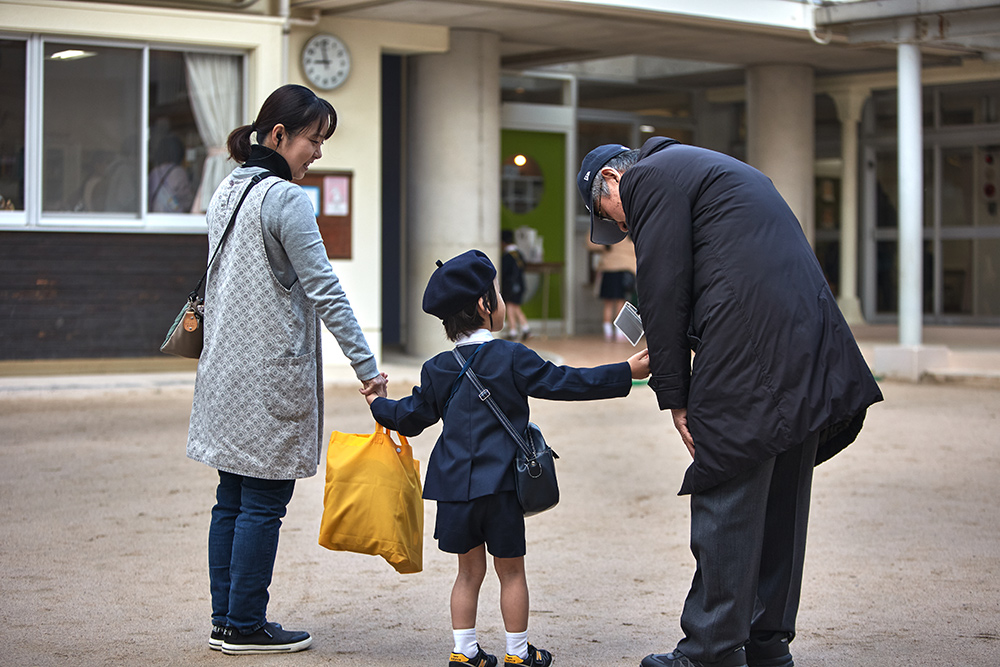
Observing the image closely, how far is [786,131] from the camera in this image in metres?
15.4

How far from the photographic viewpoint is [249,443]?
3.49 meters

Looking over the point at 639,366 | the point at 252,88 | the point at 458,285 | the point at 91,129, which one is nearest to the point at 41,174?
the point at 91,129

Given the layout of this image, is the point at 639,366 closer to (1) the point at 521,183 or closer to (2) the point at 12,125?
(2) the point at 12,125

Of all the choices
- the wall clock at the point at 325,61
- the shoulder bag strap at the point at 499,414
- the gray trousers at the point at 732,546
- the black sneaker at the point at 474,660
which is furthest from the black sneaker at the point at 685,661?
the wall clock at the point at 325,61

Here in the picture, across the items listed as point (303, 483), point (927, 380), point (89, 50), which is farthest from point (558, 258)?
point (303, 483)

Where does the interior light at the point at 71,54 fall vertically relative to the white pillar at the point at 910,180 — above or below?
above

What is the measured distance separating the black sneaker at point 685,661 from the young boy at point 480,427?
319 mm

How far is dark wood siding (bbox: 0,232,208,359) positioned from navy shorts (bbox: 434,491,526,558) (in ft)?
28.4

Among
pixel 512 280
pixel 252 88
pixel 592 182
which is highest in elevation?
pixel 252 88

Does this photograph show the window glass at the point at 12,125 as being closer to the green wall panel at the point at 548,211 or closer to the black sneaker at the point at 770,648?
the green wall panel at the point at 548,211

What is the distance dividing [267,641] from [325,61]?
927 centimetres

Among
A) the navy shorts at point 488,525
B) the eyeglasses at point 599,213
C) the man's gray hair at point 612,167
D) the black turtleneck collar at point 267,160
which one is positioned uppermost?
the black turtleneck collar at point 267,160

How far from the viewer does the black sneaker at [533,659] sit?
3.30 meters

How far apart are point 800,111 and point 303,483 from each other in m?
10.9
